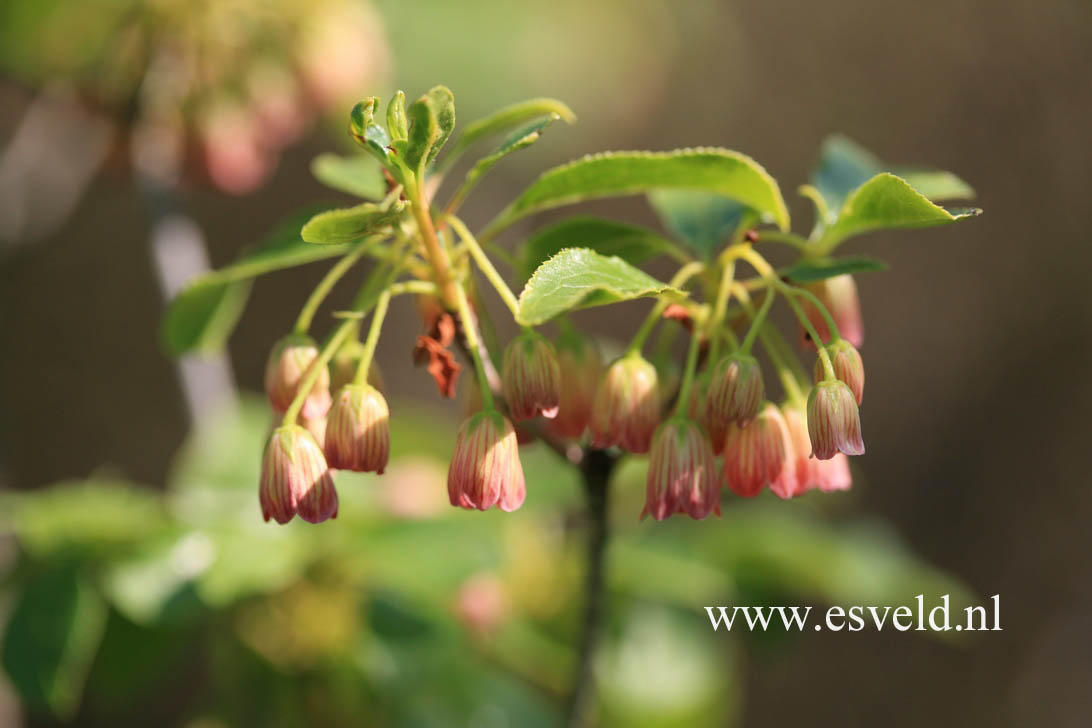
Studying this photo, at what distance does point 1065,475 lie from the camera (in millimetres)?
5367

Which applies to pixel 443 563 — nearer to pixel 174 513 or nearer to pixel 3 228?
pixel 174 513

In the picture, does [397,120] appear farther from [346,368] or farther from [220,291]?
[220,291]

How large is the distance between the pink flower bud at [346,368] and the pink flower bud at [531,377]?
15 centimetres

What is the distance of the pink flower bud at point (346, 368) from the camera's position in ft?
3.41

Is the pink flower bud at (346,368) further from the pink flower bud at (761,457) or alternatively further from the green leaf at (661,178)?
the pink flower bud at (761,457)

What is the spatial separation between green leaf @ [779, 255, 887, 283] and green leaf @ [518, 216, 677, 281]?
156 mm

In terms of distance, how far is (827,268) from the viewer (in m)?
0.96

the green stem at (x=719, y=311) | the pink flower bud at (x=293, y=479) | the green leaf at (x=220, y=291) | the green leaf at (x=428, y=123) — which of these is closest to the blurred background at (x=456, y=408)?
the green leaf at (x=220, y=291)

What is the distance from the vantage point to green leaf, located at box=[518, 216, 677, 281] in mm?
1093

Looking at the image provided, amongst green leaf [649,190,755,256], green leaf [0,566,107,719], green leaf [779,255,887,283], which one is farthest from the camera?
green leaf [0,566,107,719]

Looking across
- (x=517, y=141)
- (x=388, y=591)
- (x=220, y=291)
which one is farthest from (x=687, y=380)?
(x=388, y=591)

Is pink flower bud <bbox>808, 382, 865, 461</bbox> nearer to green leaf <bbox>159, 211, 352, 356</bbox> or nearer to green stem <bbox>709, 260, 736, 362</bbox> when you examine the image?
green stem <bbox>709, 260, 736, 362</bbox>

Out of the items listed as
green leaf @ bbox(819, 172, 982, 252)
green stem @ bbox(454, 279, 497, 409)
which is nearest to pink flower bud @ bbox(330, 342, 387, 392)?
green stem @ bbox(454, 279, 497, 409)

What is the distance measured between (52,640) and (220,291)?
567 millimetres
